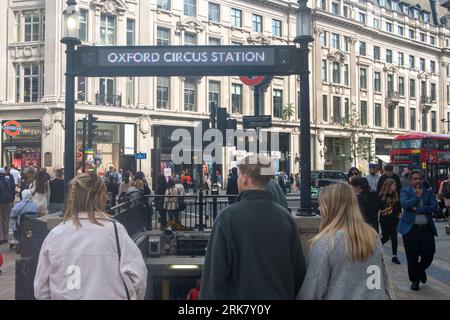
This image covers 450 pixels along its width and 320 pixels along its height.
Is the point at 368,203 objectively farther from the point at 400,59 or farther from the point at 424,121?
the point at 424,121

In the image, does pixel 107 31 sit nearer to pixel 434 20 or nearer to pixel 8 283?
pixel 8 283

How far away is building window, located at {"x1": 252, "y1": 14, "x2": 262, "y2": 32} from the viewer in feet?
137

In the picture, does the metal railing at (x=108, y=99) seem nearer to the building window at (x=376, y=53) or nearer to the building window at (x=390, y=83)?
the building window at (x=376, y=53)

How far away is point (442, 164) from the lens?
29.0 metres

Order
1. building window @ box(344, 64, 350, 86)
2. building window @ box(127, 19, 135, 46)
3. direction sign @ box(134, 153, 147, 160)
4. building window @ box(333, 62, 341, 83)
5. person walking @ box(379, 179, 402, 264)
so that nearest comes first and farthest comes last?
person walking @ box(379, 179, 402, 264)
direction sign @ box(134, 153, 147, 160)
building window @ box(127, 19, 135, 46)
building window @ box(333, 62, 341, 83)
building window @ box(344, 64, 350, 86)

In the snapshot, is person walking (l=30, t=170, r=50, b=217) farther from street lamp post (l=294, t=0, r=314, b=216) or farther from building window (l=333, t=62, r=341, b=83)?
building window (l=333, t=62, r=341, b=83)

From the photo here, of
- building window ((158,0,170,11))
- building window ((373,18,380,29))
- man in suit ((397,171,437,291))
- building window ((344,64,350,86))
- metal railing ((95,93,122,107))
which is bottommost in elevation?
man in suit ((397,171,437,291))

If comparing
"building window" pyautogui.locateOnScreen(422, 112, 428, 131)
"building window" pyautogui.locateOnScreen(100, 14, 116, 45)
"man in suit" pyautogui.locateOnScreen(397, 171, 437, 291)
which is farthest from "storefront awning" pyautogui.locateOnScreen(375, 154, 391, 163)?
"man in suit" pyautogui.locateOnScreen(397, 171, 437, 291)

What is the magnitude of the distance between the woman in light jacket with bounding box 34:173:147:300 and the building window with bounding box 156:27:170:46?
34918mm

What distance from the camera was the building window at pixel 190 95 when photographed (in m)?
37.8

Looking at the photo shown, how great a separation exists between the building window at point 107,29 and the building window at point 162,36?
3.52m

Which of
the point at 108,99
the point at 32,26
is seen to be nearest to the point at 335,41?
the point at 108,99
